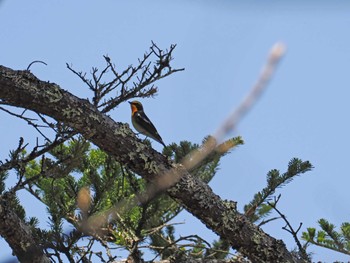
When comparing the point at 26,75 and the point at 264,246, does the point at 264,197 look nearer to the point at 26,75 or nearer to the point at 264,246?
the point at 264,246

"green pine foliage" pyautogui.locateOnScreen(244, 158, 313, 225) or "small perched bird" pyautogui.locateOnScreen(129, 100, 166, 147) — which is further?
"small perched bird" pyautogui.locateOnScreen(129, 100, 166, 147)

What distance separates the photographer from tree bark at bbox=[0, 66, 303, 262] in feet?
11.0

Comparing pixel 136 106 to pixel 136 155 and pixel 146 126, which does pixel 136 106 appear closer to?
pixel 146 126

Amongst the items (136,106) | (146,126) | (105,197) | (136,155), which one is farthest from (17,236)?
(136,106)

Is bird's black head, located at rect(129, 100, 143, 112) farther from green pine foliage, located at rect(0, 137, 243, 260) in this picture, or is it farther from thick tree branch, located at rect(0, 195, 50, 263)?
thick tree branch, located at rect(0, 195, 50, 263)

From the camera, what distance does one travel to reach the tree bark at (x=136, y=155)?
335cm

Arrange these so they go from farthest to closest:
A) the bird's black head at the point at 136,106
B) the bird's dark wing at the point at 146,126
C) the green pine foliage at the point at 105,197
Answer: the bird's black head at the point at 136,106
the bird's dark wing at the point at 146,126
the green pine foliage at the point at 105,197

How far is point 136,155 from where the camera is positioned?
3457 mm

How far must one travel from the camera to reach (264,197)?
4754 mm

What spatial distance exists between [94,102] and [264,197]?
1.64m

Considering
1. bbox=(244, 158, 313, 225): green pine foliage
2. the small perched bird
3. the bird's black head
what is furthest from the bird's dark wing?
bbox=(244, 158, 313, 225): green pine foliage

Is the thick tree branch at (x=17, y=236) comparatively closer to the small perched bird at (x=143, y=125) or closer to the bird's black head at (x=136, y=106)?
the small perched bird at (x=143, y=125)

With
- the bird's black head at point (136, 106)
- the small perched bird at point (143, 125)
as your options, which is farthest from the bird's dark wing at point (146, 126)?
the bird's black head at point (136, 106)

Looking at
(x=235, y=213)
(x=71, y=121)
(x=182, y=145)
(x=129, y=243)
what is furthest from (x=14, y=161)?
(x=182, y=145)
